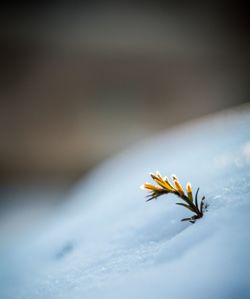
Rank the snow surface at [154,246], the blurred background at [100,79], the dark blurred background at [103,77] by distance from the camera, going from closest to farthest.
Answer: the snow surface at [154,246]
the blurred background at [100,79]
the dark blurred background at [103,77]

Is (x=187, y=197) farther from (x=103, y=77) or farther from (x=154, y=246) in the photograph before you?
(x=103, y=77)

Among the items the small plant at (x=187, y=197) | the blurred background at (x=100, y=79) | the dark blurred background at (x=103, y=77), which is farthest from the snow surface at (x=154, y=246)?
the dark blurred background at (x=103, y=77)

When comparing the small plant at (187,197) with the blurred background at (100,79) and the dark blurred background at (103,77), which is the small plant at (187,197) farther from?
the dark blurred background at (103,77)

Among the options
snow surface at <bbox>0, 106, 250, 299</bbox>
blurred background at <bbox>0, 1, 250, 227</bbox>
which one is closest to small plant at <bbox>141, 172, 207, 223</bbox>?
snow surface at <bbox>0, 106, 250, 299</bbox>

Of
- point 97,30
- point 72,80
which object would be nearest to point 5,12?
point 97,30

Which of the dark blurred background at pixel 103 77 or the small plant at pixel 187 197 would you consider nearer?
the small plant at pixel 187 197

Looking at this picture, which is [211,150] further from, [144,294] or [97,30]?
[97,30]
